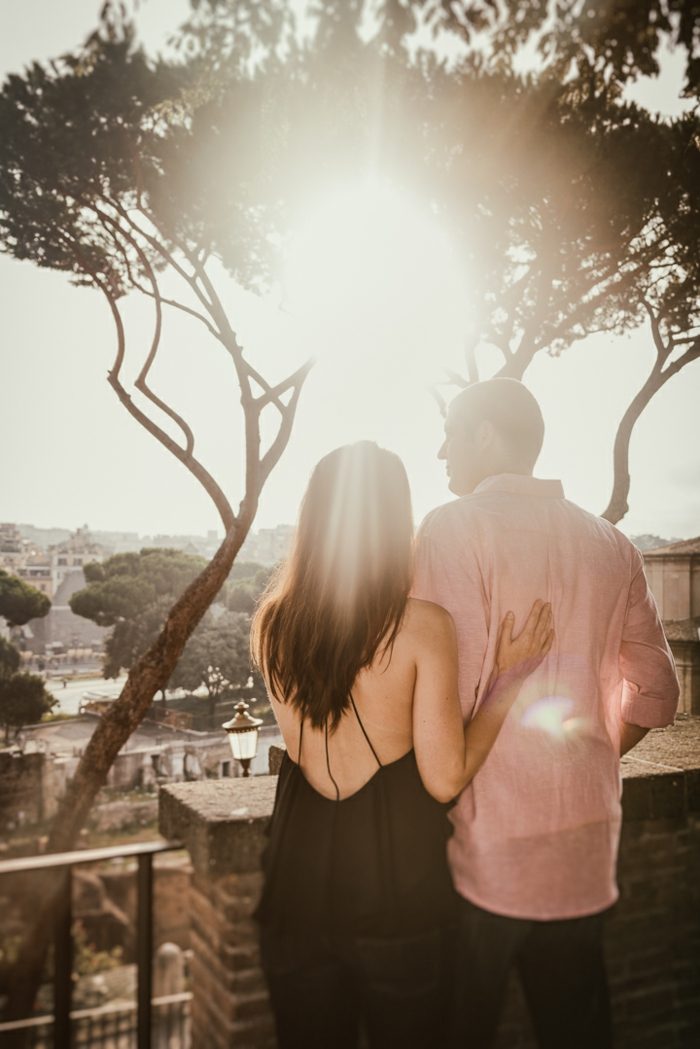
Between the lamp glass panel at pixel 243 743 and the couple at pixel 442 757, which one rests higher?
the couple at pixel 442 757

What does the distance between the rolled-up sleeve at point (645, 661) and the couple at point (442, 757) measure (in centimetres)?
6

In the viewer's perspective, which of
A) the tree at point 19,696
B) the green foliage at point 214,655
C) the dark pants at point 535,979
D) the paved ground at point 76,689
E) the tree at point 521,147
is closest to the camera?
the dark pants at point 535,979

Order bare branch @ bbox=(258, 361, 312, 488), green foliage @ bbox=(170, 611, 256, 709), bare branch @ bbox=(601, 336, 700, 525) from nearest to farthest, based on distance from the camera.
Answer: bare branch @ bbox=(601, 336, 700, 525) → bare branch @ bbox=(258, 361, 312, 488) → green foliage @ bbox=(170, 611, 256, 709)

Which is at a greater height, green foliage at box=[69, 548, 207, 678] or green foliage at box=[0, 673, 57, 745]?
green foliage at box=[69, 548, 207, 678]

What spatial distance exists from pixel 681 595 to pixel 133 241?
1150 cm

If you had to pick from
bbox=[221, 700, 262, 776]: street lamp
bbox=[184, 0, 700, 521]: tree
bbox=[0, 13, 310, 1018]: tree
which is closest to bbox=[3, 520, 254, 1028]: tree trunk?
bbox=[0, 13, 310, 1018]: tree

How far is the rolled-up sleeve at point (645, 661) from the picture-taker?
167cm

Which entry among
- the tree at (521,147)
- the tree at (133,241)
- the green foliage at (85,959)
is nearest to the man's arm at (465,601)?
the green foliage at (85,959)

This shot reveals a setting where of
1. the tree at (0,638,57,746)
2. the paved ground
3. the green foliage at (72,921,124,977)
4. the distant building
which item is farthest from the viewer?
the paved ground

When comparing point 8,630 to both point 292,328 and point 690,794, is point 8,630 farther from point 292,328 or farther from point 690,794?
point 690,794

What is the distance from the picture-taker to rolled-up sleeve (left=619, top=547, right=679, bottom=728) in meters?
1.67

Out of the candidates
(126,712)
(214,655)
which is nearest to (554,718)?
(126,712)

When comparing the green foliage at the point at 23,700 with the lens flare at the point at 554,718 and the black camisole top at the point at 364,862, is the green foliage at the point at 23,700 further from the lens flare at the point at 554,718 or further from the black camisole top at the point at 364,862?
the lens flare at the point at 554,718

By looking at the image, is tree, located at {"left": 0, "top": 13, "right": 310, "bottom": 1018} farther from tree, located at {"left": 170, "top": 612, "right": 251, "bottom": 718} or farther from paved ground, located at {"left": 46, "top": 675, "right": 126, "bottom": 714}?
paved ground, located at {"left": 46, "top": 675, "right": 126, "bottom": 714}
